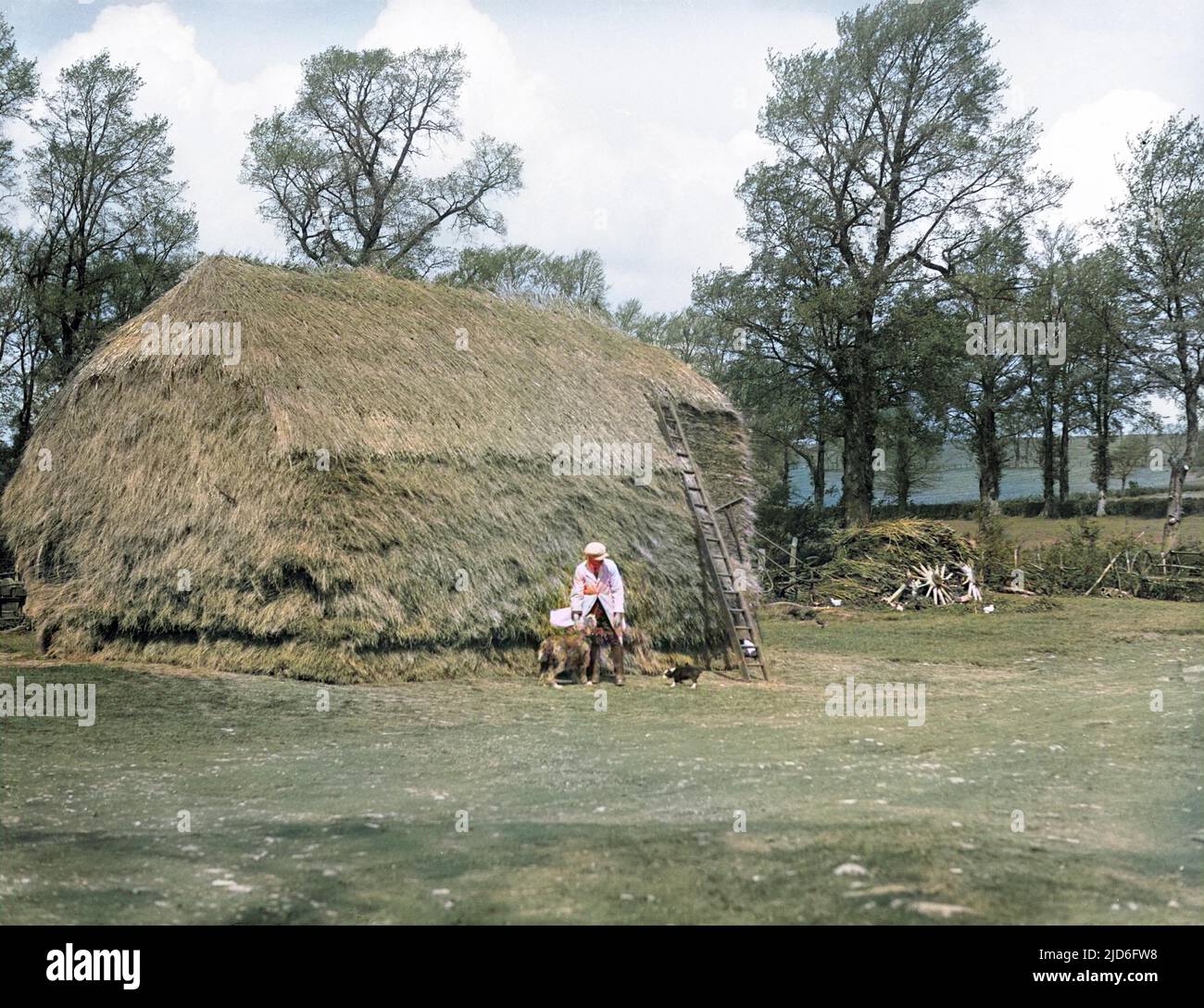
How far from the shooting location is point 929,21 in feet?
112

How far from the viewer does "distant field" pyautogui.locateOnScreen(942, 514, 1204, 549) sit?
38.3 meters

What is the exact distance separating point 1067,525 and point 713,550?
28.4m

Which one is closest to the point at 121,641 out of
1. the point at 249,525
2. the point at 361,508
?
the point at 249,525

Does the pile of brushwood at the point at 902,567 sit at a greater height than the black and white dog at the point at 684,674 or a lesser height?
greater

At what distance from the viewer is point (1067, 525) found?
39.3 m

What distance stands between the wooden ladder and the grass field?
1.99 meters

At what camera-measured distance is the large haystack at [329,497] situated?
12289 millimetres

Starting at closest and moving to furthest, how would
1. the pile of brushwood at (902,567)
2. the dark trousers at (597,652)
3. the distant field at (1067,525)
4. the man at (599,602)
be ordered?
the man at (599,602) → the dark trousers at (597,652) → the pile of brushwood at (902,567) → the distant field at (1067,525)

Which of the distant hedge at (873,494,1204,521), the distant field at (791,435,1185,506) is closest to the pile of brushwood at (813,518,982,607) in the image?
the distant hedge at (873,494,1204,521)

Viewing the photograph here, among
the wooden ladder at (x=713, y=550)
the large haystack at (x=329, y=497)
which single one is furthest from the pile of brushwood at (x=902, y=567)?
the large haystack at (x=329, y=497)

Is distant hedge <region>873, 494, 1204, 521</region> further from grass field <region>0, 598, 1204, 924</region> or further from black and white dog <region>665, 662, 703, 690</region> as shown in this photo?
grass field <region>0, 598, 1204, 924</region>

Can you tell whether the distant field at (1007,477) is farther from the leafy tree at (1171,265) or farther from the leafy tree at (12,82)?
the leafy tree at (12,82)

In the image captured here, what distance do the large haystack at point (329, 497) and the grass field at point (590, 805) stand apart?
854 millimetres
